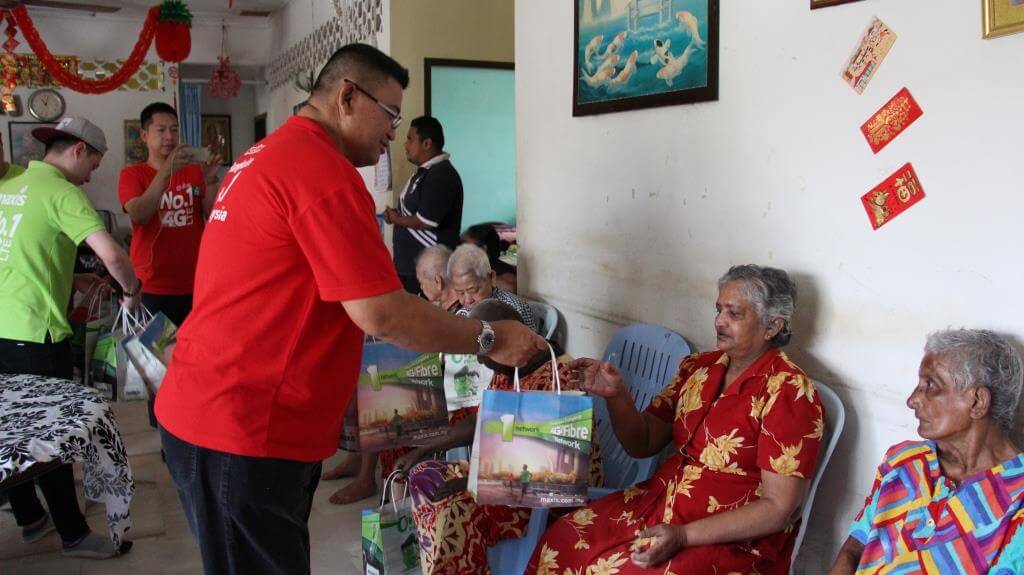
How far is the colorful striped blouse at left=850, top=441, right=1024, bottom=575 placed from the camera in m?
1.53

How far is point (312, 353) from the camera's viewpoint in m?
1.60

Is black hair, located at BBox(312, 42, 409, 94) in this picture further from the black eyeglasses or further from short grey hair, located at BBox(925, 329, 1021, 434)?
short grey hair, located at BBox(925, 329, 1021, 434)

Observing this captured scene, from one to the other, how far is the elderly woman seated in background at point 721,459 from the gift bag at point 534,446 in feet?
0.87

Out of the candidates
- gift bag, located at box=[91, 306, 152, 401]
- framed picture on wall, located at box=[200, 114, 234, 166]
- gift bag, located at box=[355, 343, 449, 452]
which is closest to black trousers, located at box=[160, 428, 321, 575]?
gift bag, located at box=[355, 343, 449, 452]

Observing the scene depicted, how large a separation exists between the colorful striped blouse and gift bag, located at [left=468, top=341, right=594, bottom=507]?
1.98 ft

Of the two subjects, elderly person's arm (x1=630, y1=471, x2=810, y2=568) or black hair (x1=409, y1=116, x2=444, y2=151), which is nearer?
elderly person's arm (x1=630, y1=471, x2=810, y2=568)

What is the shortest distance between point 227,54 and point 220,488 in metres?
8.83

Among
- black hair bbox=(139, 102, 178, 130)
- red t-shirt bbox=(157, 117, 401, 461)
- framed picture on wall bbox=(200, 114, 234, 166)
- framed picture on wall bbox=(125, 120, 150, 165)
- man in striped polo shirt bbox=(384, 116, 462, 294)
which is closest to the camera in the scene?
red t-shirt bbox=(157, 117, 401, 461)

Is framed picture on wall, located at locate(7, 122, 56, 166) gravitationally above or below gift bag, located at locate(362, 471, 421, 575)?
above

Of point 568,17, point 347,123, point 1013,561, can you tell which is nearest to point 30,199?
point 347,123

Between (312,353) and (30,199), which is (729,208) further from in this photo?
(30,199)

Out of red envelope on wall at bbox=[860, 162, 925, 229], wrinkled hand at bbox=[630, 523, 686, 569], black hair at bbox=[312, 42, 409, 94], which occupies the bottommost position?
wrinkled hand at bbox=[630, 523, 686, 569]

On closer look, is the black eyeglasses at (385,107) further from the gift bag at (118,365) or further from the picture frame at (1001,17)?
the gift bag at (118,365)

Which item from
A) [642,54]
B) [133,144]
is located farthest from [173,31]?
[642,54]
